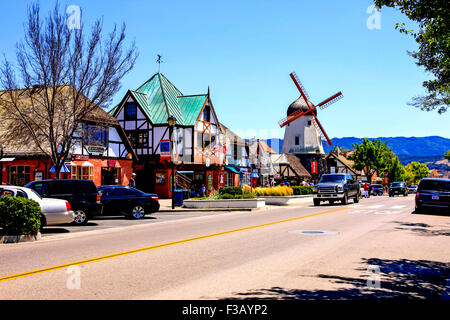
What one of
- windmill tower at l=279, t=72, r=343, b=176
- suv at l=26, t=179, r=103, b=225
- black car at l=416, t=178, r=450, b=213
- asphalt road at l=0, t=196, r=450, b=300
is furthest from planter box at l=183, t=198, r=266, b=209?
windmill tower at l=279, t=72, r=343, b=176

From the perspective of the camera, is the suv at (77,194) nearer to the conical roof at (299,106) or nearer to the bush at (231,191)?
the bush at (231,191)

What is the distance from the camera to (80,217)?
18.2m

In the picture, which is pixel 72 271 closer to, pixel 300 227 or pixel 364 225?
pixel 300 227

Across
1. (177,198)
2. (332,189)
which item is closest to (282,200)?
(332,189)

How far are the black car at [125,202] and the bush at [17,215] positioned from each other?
7.76 meters

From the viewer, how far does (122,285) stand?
678 centimetres

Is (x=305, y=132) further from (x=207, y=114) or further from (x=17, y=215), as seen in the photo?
(x=17, y=215)

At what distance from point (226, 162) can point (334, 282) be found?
4716 cm

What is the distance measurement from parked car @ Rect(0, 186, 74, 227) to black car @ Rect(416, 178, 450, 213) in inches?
687

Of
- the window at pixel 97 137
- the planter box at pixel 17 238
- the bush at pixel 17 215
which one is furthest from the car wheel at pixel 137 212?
the window at pixel 97 137

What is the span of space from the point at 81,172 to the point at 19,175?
175 inches

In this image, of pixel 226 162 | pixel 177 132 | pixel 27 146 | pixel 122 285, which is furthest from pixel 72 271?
pixel 226 162

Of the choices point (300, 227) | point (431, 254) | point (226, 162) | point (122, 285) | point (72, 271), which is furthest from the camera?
point (226, 162)

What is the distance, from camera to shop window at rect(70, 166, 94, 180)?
3466 centimetres
